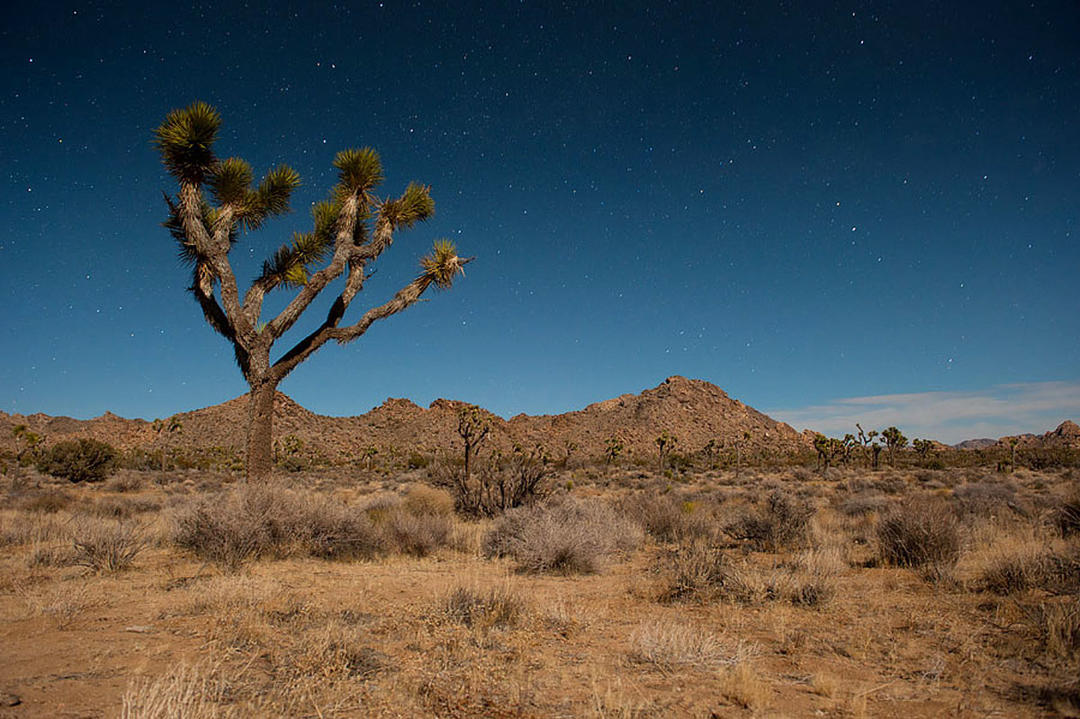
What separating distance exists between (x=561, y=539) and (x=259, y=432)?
19.3 feet

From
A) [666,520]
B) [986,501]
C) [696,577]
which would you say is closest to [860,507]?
[986,501]

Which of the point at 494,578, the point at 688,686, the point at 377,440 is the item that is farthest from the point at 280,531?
the point at 377,440

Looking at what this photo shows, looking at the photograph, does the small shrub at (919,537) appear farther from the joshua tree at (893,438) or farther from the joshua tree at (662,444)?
the joshua tree at (893,438)

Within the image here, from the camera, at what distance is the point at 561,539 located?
27.7 feet

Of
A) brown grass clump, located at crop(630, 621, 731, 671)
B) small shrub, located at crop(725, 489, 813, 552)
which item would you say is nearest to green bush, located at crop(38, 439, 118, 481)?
small shrub, located at crop(725, 489, 813, 552)

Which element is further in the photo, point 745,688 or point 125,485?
point 125,485

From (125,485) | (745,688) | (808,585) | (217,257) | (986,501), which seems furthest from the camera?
(125,485)

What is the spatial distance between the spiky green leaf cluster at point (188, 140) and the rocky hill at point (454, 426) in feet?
187

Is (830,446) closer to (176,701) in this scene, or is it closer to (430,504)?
(430,504)

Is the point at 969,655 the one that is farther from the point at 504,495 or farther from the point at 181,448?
the point at 181,448

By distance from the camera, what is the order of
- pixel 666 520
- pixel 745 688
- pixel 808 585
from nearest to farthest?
pixel 745 688 → pixel 808 585 → pixel 666 520

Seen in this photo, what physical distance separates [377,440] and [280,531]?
6830 centimetres

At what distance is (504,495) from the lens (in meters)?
13.2

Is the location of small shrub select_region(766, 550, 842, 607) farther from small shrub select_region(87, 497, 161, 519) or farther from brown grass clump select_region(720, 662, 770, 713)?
small shrub select_region(87, 497, 161, 519)
